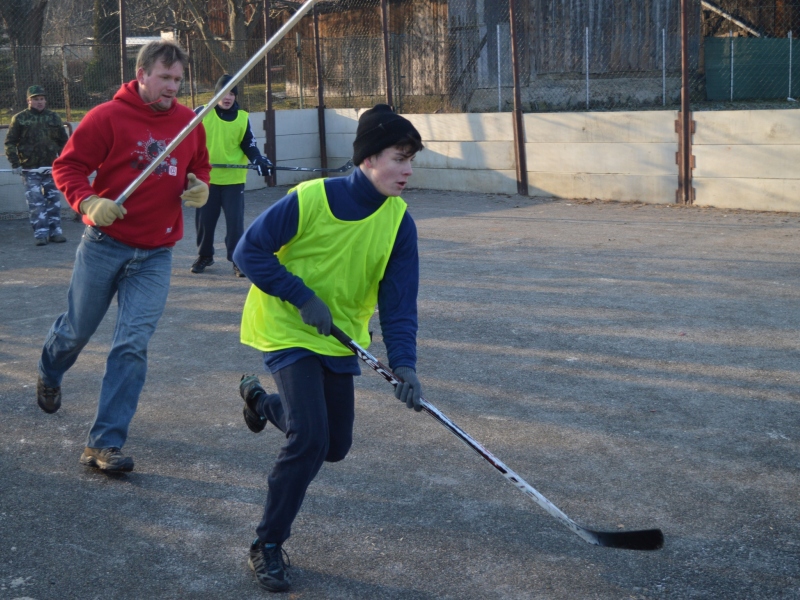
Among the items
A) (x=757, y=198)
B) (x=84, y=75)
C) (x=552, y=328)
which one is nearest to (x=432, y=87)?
(x=84, y=75)

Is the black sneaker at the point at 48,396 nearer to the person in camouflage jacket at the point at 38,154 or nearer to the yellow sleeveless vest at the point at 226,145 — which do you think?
the yellow sleeveless vest at the point at 226,145

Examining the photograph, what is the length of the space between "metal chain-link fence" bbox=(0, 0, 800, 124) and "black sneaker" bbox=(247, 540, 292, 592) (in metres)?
12.7

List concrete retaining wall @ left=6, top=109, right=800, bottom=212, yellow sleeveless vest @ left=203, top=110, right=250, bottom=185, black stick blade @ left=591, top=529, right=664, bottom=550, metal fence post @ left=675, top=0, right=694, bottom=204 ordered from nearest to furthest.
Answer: black stick blade @ left=591, top=529, right=664, bottom=550 < yellow sleeveless vest @ left=203, top=110, right=250, bottom=185 < concrete retaining wall @ left=6, top=109, right=800, bottom=212 < metal fence post @ left=675, top=0, right=694, bottom=204

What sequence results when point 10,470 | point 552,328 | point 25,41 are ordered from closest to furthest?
point 10,470 → point 552,328 → point 25,41

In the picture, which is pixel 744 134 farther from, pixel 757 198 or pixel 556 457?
pixel 556 457

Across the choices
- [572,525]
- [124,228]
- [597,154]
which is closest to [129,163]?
[124,228]

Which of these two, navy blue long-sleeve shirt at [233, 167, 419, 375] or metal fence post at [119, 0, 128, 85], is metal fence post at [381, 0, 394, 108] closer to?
metal fence post at [119, 0, 128, 85]

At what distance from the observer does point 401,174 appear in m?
3.25

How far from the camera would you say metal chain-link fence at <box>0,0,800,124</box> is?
17.0 meters

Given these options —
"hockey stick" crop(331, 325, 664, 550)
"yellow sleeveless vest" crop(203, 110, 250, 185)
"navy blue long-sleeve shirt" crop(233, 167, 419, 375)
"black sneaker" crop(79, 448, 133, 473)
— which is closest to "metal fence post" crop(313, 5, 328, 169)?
"yellow sleeveless vest" crop(203, 110, 250, 185)

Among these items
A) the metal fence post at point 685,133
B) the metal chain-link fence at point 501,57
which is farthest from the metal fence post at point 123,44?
the metal fence post at point 685,133

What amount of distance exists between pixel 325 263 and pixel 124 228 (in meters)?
1.37

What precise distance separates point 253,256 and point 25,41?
15095 mm

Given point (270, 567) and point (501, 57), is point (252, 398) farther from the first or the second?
point (501, 57)
